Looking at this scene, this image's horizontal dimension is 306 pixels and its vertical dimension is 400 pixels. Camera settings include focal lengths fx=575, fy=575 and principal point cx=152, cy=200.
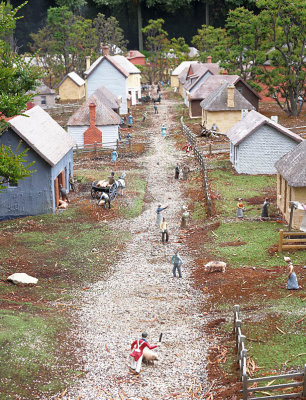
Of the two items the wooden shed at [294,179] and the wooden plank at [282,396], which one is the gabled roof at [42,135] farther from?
the wooden plank at [282,396]

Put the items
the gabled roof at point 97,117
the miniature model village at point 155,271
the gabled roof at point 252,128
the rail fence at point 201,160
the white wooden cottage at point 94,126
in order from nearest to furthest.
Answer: the miniature model village at point 155,271 < the rail fence at point 201,160 < the gabled roof at point 252,128 < the gabled roof at point 97,117 < the white wooden cottage at point 94,126

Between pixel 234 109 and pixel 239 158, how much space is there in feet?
45.0

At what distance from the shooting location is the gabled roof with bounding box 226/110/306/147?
3772cm

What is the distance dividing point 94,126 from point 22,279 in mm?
30497

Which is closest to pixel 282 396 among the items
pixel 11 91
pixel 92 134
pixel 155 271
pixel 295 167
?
pixel 155 271

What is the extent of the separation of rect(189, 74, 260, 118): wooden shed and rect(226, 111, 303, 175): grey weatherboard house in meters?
19.5

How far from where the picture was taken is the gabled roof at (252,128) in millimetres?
37719

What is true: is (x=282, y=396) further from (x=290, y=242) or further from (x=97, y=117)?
(x=97, y=117)

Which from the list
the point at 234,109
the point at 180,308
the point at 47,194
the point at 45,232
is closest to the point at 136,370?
the point at 180,308

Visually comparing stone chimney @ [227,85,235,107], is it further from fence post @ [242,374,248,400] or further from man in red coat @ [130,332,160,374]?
fence post @ [242,374,248,400]

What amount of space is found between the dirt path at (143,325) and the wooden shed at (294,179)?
5.39 m

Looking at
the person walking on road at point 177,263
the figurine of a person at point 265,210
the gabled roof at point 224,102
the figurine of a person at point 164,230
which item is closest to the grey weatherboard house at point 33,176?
the figurine of a person at point 164,230

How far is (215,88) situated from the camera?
61906 mm

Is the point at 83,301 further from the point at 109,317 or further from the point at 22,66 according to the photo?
the point at 22,66
